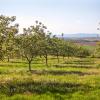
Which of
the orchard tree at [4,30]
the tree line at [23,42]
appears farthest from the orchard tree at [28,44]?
the orchard tree at [4,30]

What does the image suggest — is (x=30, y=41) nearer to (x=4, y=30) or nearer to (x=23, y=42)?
(x=23, y=42)

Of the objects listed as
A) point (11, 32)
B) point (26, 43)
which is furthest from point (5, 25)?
point (26, 43)

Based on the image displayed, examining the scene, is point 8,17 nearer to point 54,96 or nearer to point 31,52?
point 54,96

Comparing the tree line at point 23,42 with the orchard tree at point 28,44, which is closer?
the tree line at point 23,42

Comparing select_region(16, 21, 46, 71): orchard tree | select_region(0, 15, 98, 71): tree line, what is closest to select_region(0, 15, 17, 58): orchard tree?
select_region(0, 15, 98, 71): tree line

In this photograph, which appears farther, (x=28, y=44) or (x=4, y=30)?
(x=28, y=44)

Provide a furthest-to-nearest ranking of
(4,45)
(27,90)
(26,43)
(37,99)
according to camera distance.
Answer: (26,43)
(4,45)
(27,90)
(37,99)

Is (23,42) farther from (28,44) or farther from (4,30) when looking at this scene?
(4,30)

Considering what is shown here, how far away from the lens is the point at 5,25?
34.5 meters

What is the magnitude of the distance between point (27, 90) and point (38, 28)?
36196 millimetres

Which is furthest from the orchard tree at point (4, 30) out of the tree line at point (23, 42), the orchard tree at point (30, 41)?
the orchard tree at point (30, 41)

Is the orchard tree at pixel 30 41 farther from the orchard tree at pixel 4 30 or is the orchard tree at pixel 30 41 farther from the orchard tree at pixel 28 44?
the orchard tree at pixel 4 30

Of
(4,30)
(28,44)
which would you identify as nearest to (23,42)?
(28,44)

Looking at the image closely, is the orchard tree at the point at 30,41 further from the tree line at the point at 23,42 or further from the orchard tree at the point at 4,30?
the orchard tree at the point at 4,30
